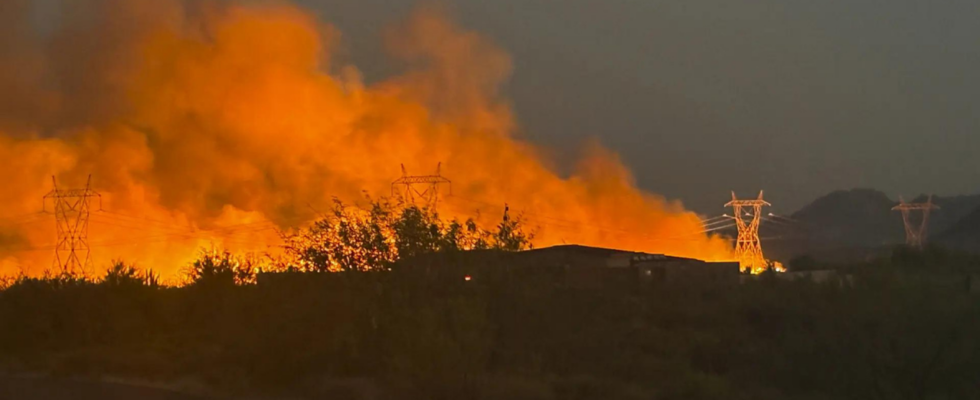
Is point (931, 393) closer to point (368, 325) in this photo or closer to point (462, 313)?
point (462, 313)

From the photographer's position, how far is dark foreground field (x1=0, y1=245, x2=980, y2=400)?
2352 centimetres

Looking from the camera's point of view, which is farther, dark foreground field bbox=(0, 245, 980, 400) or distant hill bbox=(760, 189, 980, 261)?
distant hill bbox=(760, 189, 980, 261)

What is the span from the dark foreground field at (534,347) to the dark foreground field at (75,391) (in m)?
0.08

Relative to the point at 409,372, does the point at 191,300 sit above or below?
above

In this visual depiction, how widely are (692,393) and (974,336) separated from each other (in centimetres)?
728

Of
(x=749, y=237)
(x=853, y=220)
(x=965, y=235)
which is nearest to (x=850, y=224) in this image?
(x=853, y=220)

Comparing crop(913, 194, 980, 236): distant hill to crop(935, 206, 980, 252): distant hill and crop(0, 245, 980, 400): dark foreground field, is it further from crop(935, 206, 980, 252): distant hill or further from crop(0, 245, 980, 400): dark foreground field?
crop(0, 245, 980, 400): dark foreground field

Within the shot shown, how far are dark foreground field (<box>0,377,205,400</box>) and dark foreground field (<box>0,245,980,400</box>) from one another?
0.08 m

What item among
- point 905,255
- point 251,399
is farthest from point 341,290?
point 905,255

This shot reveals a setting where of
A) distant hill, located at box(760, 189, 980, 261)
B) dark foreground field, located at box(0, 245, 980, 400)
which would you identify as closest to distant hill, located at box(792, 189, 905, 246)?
distant hill, located at box(760, 189, 980, 261)

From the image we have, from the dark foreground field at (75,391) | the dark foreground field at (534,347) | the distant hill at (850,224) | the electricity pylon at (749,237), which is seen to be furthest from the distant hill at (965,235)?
the dark foreground field at (75,391)

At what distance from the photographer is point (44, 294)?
41.9 metres

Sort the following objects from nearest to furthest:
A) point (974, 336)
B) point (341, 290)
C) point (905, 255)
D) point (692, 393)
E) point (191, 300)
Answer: point (692, 393), point (974, 336), point (341, 290), point (191, 300), point (905, 255)

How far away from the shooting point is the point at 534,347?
27797 mm
